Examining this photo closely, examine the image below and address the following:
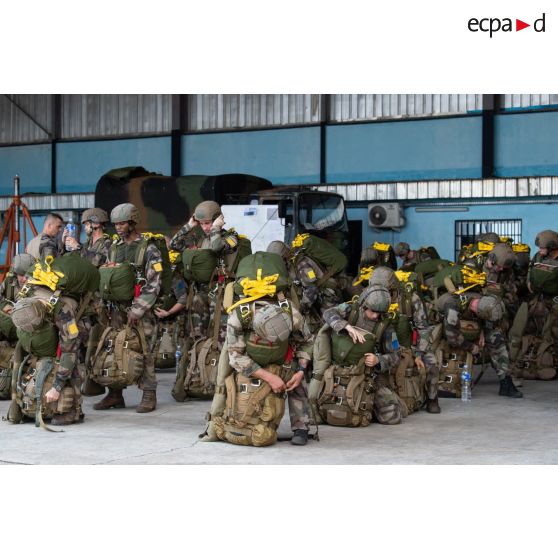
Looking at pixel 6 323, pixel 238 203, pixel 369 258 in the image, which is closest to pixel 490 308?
pixel 369 258

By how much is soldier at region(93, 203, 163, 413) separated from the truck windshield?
7.82 metres

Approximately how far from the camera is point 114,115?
83.7ft

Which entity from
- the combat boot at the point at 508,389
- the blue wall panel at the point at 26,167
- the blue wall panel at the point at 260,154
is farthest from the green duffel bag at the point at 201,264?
the blue wall panel at the point at 26,167

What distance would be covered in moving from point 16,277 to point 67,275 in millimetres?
1665

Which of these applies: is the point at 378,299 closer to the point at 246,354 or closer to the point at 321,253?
the point at 246,354

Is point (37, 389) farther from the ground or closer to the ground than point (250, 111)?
closer to the ground

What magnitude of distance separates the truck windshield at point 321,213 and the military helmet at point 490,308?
7.33 m

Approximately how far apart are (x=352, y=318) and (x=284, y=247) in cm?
287

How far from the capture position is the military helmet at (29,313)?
793 centimetres

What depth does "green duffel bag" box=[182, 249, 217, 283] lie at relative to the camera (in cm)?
991

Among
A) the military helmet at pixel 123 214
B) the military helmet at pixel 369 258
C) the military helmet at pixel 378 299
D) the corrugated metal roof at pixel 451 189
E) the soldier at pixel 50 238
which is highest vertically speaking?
the corrugated metal roof at pixel 451 189

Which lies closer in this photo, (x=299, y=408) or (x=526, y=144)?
(x=299, y=408)

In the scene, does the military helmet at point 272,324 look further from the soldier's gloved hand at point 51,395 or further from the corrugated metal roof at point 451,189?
the corrugated metal roof at point 451,189
